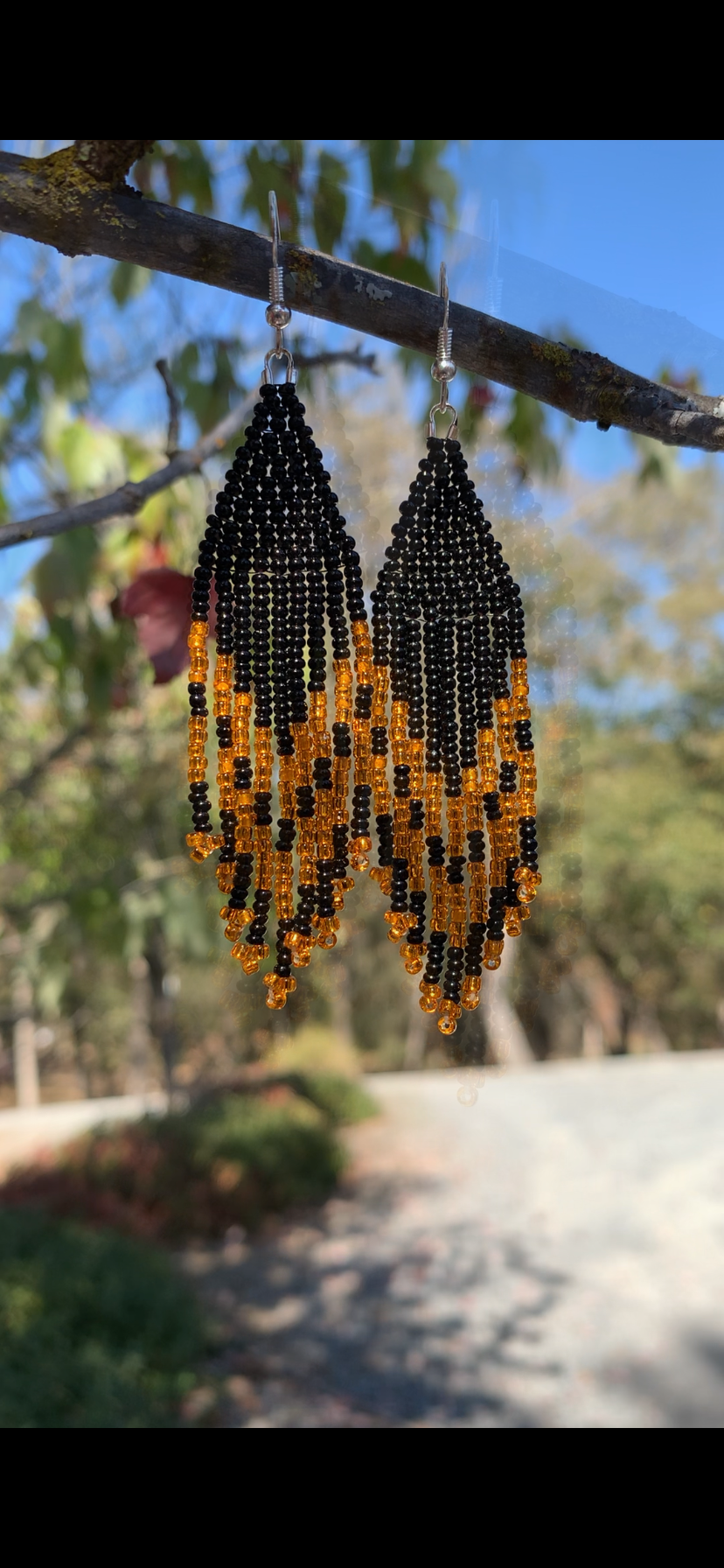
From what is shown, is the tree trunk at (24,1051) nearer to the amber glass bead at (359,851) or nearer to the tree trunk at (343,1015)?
the tree trunk at (343,1015)

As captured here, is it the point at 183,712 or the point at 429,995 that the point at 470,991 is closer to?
the point at 429,995

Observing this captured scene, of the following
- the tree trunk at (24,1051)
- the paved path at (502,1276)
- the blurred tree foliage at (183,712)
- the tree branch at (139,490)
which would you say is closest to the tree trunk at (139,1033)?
the blurred tree foliage at (183,712)

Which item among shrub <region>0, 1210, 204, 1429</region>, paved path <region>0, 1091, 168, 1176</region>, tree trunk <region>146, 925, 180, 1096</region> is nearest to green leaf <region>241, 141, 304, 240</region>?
shrub <region>0, 1210, 204, 1429</region>

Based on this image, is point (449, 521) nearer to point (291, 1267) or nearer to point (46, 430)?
point (46, 430)

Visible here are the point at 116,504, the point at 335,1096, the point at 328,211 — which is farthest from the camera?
the point at 335,1096

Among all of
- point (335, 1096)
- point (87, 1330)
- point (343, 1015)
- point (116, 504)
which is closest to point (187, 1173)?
point (335, 1096)

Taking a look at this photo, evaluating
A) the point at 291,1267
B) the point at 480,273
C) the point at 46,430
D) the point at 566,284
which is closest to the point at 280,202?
the point at 480,273
